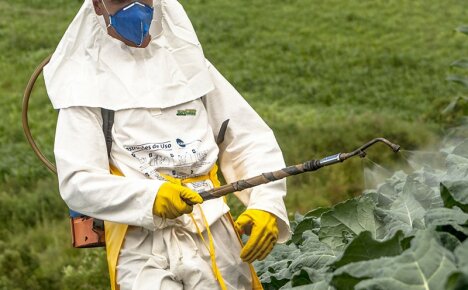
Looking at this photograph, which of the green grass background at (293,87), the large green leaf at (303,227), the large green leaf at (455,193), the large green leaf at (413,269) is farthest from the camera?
the green grass background at (293,87)

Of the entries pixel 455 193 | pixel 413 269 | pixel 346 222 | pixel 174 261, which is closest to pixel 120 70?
pixel 174 261

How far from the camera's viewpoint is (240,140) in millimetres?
4266

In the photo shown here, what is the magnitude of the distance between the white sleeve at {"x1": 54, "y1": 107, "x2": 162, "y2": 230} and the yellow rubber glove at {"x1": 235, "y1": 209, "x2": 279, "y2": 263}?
36cm

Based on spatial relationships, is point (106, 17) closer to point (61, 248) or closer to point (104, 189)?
point (104, 189)

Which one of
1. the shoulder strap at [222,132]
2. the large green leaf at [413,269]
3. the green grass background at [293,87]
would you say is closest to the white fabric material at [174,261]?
the shoulder strap at [222,132]

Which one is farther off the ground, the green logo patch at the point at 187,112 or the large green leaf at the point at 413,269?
the large green leaf at the point at 413,269

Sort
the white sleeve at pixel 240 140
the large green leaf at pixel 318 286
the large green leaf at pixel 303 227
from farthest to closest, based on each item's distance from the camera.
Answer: the large green leaf at pixel 303 227 → the white sleeve at pixel 240 140 → the large green leaf at pixel 318 286

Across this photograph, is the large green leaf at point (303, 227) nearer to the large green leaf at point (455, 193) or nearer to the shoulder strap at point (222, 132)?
the shoulder strap at point (222, 132)

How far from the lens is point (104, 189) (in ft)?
12.5

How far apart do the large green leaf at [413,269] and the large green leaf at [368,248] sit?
15 cm

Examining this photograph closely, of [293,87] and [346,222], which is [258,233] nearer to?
[346,222]

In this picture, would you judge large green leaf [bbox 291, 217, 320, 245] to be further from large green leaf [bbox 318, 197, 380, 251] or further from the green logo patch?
the green logo patch

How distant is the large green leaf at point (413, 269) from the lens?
113 inches

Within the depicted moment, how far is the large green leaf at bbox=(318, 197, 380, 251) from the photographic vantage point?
3998 millimetres
